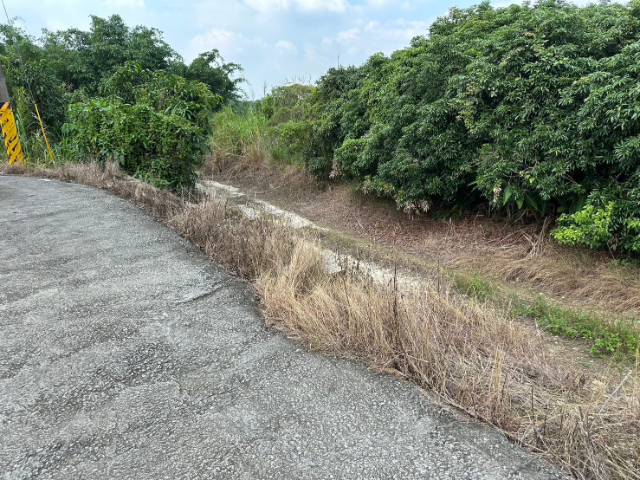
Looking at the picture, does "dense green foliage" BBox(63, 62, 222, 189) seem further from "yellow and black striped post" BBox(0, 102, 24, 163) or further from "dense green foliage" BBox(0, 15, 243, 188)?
"yellow and black striped post" BBox(0, 102, 24, 163)

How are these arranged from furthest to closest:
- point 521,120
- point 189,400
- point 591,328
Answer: point 521,120 → point 591,328 → point 189,400

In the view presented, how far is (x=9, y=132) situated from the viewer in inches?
320

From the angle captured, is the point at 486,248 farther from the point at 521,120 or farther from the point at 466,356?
the point at 466,356

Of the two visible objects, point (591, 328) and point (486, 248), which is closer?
point (591, 328)

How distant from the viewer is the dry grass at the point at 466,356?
5.66 feet

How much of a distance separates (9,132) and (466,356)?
9262 mm

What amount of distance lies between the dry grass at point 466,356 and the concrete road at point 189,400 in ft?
0.39

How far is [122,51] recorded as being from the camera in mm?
17859

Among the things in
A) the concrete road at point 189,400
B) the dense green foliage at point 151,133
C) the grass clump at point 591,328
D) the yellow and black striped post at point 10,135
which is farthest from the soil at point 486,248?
the yellow and black striped post at point 10,135

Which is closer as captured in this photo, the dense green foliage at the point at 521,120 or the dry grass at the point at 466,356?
the dry grass at the point at 466,356

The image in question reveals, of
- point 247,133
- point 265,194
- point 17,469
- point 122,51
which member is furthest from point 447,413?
point 122,51

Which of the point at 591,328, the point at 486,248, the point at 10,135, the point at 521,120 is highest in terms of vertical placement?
the point at 521,120

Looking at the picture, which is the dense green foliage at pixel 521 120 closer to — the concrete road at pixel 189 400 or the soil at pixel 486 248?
the soil at pixel 486 248

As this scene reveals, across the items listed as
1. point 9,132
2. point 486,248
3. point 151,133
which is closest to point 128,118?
point 151,133
